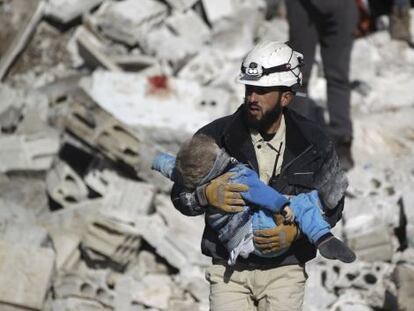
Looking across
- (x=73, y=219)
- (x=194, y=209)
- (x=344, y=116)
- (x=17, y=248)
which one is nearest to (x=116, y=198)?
(x=73, y=219)

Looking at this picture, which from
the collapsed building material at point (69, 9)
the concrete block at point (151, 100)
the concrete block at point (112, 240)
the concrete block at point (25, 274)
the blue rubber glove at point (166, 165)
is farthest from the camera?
the collapsed building material at point (69, 9)

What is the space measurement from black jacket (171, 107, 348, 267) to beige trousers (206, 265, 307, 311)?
55 millimetres

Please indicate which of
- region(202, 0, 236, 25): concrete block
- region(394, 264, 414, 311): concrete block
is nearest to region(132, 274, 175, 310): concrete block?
region(394, 264, 414, 311): concrete block

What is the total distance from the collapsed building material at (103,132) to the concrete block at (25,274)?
0.98 metres

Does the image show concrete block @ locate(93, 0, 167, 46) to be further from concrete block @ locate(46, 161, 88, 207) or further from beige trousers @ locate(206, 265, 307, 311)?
beige trousers @ locate(206, 265, 307, 311)

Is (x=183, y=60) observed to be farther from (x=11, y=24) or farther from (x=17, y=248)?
(x=17, y=248)

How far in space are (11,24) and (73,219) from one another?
3.27 meters

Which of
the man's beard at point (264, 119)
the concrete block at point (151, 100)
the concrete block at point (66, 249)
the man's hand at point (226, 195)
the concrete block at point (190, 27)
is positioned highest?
the man's beard at point (264, 119)

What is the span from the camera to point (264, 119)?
378 centimetres

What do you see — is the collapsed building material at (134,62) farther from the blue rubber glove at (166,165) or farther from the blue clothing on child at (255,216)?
the blue clothing on child at (255,216)

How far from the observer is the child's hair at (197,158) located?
3.61 m

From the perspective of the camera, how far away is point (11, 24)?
9.09 meters

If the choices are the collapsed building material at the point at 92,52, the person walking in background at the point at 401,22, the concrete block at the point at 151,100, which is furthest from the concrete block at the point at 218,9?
the person walking in background at the point at 401,22

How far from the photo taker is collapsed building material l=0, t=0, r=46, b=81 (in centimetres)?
859
